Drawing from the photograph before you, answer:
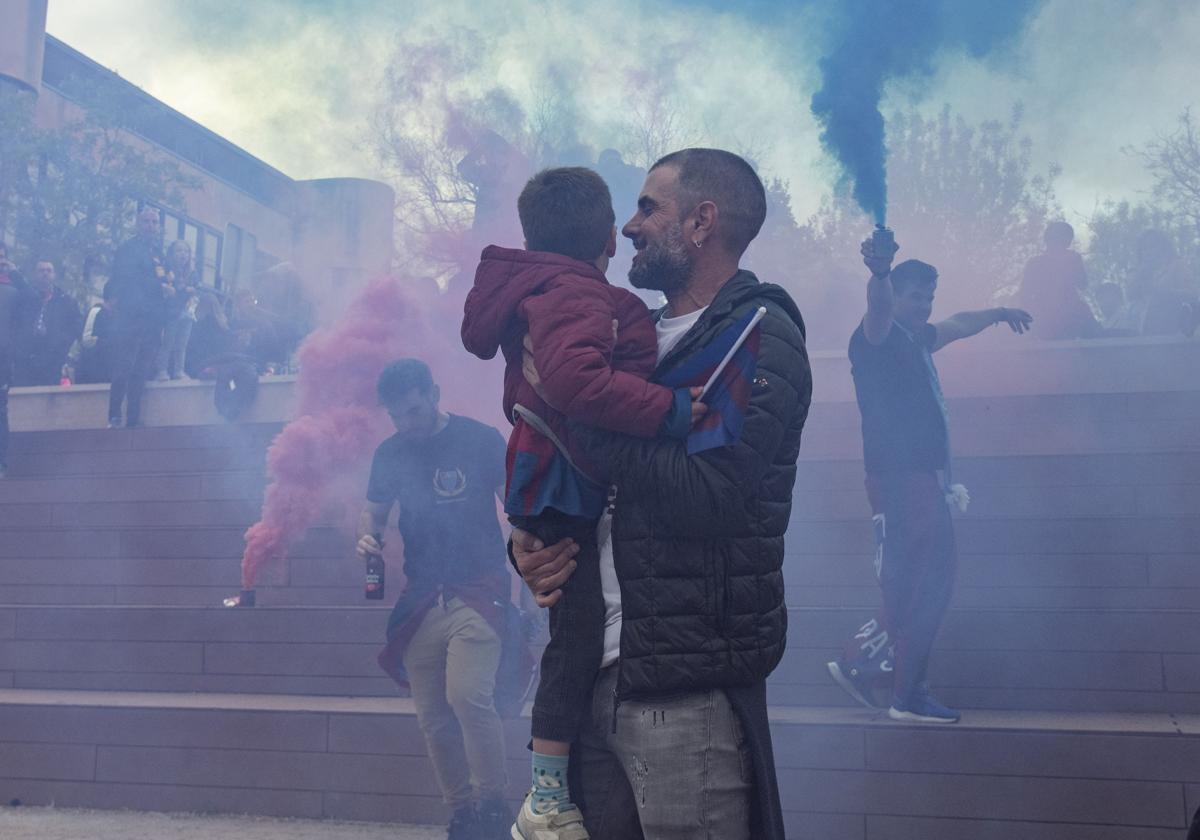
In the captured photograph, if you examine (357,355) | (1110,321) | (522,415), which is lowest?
(522,415)

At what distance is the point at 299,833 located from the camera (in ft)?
19.0

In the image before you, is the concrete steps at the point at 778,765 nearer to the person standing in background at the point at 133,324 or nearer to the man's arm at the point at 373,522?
the man's arm at the point at 373,522

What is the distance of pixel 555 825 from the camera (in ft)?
7.17

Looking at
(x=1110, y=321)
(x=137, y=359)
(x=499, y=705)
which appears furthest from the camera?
(x=1110, y=321)

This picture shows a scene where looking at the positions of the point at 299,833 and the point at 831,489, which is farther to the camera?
the point at 831,489

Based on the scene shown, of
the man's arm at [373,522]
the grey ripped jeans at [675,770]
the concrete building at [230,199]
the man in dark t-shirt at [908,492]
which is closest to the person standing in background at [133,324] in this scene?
the concrete building at [230,199]

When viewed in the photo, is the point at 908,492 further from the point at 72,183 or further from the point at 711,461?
the point at 72,183

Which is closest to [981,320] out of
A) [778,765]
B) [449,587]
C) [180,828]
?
[778,765]

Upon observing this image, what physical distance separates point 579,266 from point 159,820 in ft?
16.5

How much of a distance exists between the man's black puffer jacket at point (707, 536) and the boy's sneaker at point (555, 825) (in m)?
0.26

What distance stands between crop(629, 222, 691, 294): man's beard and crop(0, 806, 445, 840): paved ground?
4104 mm

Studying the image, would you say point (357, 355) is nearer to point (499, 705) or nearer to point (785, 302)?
point (499, 705)

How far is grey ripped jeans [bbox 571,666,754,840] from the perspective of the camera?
2.11m

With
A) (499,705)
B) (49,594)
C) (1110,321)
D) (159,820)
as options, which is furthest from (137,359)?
(1110,321)
